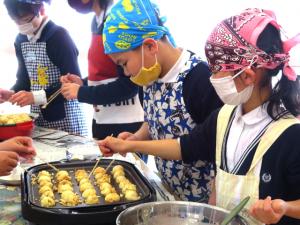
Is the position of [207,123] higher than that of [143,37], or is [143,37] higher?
[143,37]

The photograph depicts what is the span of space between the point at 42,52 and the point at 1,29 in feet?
5.51

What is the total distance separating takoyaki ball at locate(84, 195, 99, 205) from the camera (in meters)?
1.10

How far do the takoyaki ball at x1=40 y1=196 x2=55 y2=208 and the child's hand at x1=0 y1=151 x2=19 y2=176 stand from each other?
8.1 inches

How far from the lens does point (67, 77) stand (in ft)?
6.54

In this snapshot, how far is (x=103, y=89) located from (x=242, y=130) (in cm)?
87

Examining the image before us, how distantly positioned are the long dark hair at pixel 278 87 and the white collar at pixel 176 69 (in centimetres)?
41

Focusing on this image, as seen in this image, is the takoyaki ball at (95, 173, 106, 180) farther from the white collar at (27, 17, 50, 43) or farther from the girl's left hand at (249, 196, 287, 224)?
the white collar at (27, 17, 50, 43)

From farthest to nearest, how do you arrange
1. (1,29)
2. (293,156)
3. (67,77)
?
(1,29) → (67,77) → (293,156)

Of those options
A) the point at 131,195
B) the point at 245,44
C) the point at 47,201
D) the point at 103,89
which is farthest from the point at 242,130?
the point at 103,89

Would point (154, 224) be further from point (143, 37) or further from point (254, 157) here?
point (143, 37)

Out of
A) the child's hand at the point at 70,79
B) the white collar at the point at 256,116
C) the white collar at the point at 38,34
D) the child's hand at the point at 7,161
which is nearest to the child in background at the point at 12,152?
the child's hand at the point at 7,161

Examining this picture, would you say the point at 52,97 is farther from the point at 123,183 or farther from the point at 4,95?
the point at 123,183

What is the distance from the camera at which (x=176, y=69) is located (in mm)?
1364

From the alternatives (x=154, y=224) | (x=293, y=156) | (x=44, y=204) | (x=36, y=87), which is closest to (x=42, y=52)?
(x=36, y=87)
